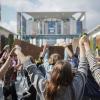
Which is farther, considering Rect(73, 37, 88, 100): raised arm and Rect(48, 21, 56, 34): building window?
Rect(48, 21, 56, 34): building window

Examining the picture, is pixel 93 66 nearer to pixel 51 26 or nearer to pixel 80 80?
pixel 80 80

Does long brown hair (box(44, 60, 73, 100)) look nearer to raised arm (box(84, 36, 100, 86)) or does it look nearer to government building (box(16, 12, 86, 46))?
raised arm (box(84, 36, 100, 86))

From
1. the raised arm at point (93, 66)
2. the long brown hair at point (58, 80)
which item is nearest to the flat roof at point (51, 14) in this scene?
the raised arm at point (93, 66)

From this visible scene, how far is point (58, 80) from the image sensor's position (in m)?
4.38

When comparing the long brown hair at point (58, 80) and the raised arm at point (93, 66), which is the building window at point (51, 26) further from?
the long brown hair at point (58, 80)

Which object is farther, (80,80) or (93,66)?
(93,66)

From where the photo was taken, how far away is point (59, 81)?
438 centimetres

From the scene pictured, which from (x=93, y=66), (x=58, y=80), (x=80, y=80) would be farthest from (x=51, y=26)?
(x=58, y=80)

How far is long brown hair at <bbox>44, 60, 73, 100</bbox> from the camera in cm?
438

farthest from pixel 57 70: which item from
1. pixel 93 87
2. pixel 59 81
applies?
pixel 93 87

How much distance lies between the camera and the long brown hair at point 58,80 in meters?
4.38

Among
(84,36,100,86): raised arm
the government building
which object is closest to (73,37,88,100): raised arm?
(84,36,100,86): raised arm

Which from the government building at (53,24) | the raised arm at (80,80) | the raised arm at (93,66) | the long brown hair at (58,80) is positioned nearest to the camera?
the long brown hair at (58,80)

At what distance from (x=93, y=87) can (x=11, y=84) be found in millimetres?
4199
